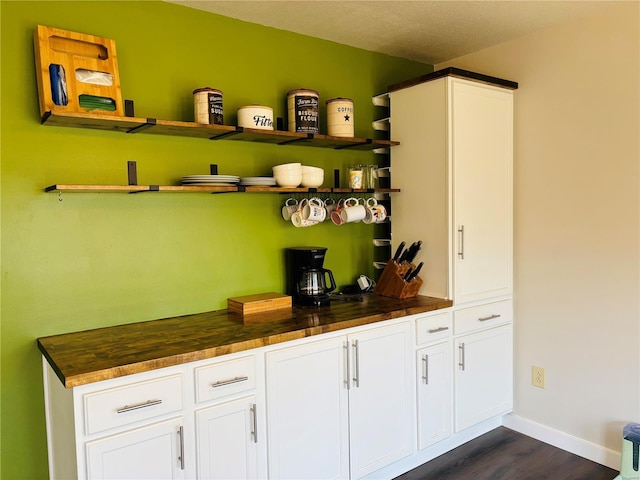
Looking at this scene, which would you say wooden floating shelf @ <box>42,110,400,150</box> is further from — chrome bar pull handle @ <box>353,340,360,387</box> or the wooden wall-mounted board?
chrome bar pull handle @ <box>353,340,360,387</box>

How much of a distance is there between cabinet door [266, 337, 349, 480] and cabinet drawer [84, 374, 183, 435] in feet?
1.28

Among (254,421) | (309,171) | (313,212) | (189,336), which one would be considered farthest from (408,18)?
(254,421)

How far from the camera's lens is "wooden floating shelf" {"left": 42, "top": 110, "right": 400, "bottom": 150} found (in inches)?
77.7

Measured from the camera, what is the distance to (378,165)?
3129 mm

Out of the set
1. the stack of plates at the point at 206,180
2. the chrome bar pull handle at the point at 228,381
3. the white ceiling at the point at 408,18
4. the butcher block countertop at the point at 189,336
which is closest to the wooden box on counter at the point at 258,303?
the butcher block countertop at the point at 189,336

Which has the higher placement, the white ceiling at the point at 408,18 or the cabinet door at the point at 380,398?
the white ceiling at the point at 408,18

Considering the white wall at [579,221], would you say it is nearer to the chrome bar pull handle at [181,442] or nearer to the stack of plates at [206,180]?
the stack of plates at [206,180]

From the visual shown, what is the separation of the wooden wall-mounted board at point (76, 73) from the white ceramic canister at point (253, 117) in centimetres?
53

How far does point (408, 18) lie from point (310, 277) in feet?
4.61

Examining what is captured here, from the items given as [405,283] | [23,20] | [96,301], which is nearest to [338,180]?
[405,283]

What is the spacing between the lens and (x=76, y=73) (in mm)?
2029

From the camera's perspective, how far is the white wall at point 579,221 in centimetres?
247

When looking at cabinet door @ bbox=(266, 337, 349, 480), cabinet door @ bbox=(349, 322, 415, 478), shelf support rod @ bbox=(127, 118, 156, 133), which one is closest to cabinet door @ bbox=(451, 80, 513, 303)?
cabinet door @ bbox=(349, 322, 415, 478)

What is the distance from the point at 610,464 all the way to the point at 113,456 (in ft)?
7.75
